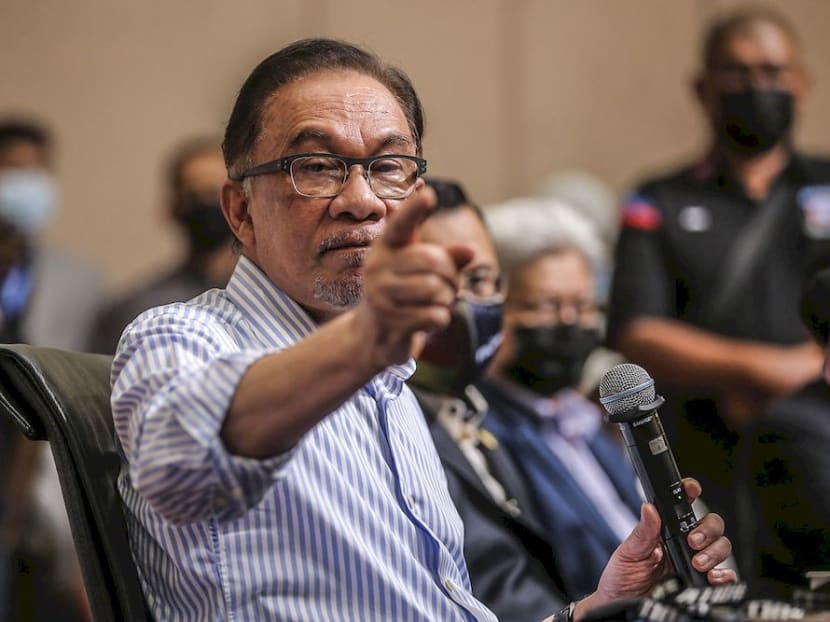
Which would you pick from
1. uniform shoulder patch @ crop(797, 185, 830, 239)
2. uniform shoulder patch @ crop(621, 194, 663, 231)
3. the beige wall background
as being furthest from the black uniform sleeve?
the beige wall background

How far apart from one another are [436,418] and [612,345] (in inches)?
50.0

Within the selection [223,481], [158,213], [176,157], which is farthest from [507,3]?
[223,481]

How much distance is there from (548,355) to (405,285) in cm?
214

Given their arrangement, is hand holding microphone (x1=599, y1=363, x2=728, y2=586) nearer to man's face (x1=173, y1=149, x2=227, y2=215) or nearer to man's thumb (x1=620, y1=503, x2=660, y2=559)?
man's thumb (x1=620, y1=503, x2=660, y2=559)

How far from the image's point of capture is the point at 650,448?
65.7 inches

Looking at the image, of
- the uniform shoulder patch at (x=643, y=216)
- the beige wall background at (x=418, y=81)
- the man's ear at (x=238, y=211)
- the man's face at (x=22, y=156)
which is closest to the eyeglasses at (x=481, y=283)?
the uniform shoulder patch at (x=643, y=216)

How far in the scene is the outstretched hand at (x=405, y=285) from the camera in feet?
4.32

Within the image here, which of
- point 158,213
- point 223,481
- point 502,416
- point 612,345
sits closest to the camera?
point 223,481

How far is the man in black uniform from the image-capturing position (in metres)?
3.62

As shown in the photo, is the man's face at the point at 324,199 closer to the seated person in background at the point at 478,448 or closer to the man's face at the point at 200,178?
the seated person in background at the point at 478,448

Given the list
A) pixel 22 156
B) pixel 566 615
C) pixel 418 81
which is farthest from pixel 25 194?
pixel 566 615

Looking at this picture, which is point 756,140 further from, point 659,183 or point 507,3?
point 507,3

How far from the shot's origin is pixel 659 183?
155 inches

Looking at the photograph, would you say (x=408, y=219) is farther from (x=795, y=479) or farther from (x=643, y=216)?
(x=643, y=216)
